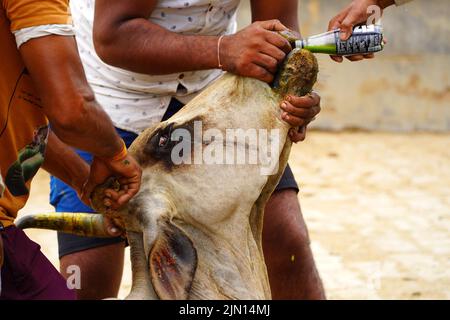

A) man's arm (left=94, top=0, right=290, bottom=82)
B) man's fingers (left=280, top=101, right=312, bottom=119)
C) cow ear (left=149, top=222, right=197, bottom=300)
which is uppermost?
man's arm (left=94, top=0, right=290, bottom=82)

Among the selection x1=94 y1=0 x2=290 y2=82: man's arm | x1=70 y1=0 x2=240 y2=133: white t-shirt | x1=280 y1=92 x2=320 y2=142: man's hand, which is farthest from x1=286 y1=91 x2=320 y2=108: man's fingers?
x1=70 y1=0 x2=240 y2=133: white t-shirt

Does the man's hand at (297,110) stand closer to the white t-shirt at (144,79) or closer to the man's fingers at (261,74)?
the man's fingers at (261,74)

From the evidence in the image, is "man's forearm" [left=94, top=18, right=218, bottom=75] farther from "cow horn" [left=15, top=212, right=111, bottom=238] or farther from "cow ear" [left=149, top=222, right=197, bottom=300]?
"cow ear" [left=149, top=222, right=197, bottom=300]

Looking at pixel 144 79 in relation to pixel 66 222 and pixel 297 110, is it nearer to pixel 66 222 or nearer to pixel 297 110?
pixel 66 222

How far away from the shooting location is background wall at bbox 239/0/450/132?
11.0 metres

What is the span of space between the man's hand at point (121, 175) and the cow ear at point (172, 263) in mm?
176

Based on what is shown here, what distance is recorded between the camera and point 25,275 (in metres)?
3.46

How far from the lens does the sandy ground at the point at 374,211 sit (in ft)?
22.1

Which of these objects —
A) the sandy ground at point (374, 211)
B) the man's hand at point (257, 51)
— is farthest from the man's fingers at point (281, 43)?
the sandy ground at point (374, 211)

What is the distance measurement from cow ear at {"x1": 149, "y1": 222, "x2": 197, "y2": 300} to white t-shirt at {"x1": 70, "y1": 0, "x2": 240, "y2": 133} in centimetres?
123

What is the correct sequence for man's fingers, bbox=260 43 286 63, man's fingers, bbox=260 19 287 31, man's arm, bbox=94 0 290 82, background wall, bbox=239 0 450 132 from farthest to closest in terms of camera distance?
background wall, bbox=239 0 450 132 → man's arm, bbox=94 0 290 82 → man's fingers, bbox=260 19 287 31 → man's fingers, bbox=260 43 286 63
